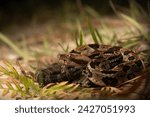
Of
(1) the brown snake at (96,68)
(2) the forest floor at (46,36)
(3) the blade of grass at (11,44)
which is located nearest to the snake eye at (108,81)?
(1) the brown snake at (96,68)

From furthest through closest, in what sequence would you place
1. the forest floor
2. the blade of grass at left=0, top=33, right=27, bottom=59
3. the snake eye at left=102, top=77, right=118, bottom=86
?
the forest floor → the blade of grass at left=0, top=33, right=27, bottom=59 → the snake eye at left=102, top=77, right=118, bottom=86

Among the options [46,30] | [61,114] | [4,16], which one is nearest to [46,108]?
[61,114]

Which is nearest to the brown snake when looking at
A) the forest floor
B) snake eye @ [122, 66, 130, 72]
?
snake eye @ [122, 66, 130, 72]

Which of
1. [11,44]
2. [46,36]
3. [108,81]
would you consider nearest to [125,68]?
[108,81]

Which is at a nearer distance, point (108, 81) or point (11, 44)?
point (108, 81)

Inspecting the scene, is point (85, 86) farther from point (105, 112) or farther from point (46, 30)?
point (46, 30)

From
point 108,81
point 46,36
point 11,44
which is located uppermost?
point 46,36

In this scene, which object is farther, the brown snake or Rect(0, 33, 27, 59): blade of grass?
Rect(0, 33, 27, 59): blade of grass

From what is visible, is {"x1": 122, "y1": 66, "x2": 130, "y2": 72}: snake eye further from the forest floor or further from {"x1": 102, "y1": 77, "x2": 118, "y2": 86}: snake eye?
the forest floor

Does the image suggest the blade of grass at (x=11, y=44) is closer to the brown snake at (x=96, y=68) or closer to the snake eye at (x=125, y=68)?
the brown snake at (x=96, y=68)

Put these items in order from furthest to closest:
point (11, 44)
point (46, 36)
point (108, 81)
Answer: point (46, 36) → point (11, 44) → point (108, 81)

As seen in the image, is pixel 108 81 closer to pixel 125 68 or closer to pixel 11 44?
pixel 125 68
